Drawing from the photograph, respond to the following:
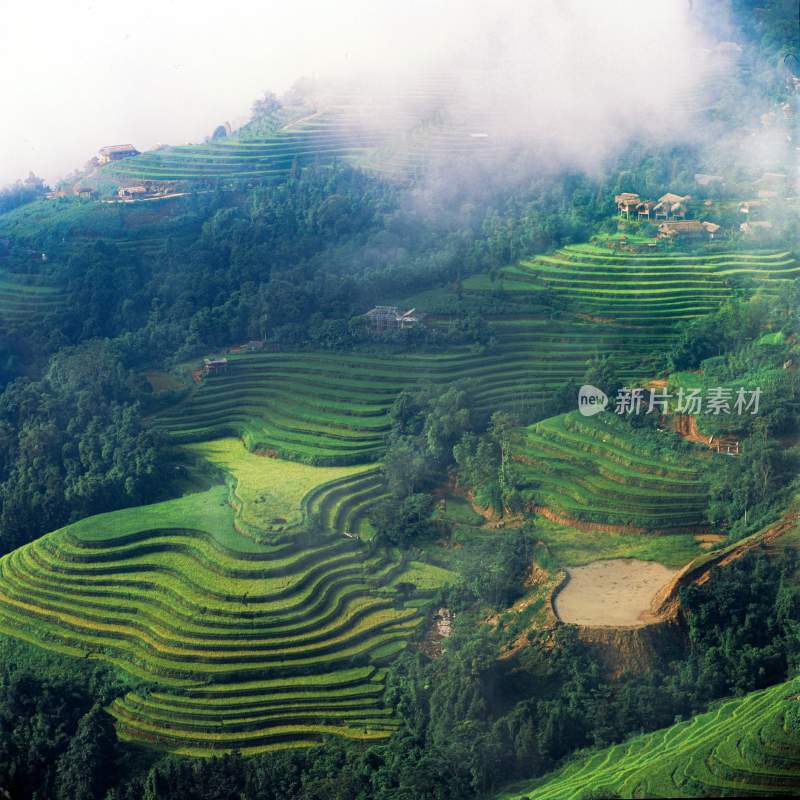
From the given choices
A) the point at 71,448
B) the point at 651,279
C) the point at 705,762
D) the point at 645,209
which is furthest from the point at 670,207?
the point at 705,762

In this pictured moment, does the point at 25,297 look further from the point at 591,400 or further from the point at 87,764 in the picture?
the point at 87,764

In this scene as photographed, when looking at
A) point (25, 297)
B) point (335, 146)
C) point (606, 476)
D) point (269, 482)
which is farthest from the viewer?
point (335, 146)

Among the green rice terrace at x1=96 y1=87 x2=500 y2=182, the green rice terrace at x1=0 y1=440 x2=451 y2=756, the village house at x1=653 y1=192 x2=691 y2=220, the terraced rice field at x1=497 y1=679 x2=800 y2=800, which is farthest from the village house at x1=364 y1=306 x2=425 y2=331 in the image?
the terraced rice field at x1=497 y1=679 x2=800 y2=800

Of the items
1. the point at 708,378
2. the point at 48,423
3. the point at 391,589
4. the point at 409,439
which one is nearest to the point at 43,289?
→ the point at 48,423

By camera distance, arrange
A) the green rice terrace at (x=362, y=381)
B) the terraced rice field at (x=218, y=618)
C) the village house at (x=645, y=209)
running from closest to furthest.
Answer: the terraced rice field at (x=218, y=618) < the green rice terrace at (x=362, y=381) < the village house at (x=645, y=209)

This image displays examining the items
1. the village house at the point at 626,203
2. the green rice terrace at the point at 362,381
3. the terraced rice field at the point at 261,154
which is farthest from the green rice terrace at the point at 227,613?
the terraced rice field at the point at 261,154

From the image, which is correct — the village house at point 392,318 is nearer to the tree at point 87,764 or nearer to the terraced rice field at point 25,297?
the terraced rice field at point 25,297

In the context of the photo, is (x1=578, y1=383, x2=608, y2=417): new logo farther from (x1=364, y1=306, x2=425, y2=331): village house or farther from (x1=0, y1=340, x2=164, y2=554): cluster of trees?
(x1=0, y1=340, x2=164, y2=554): cluster of trees
